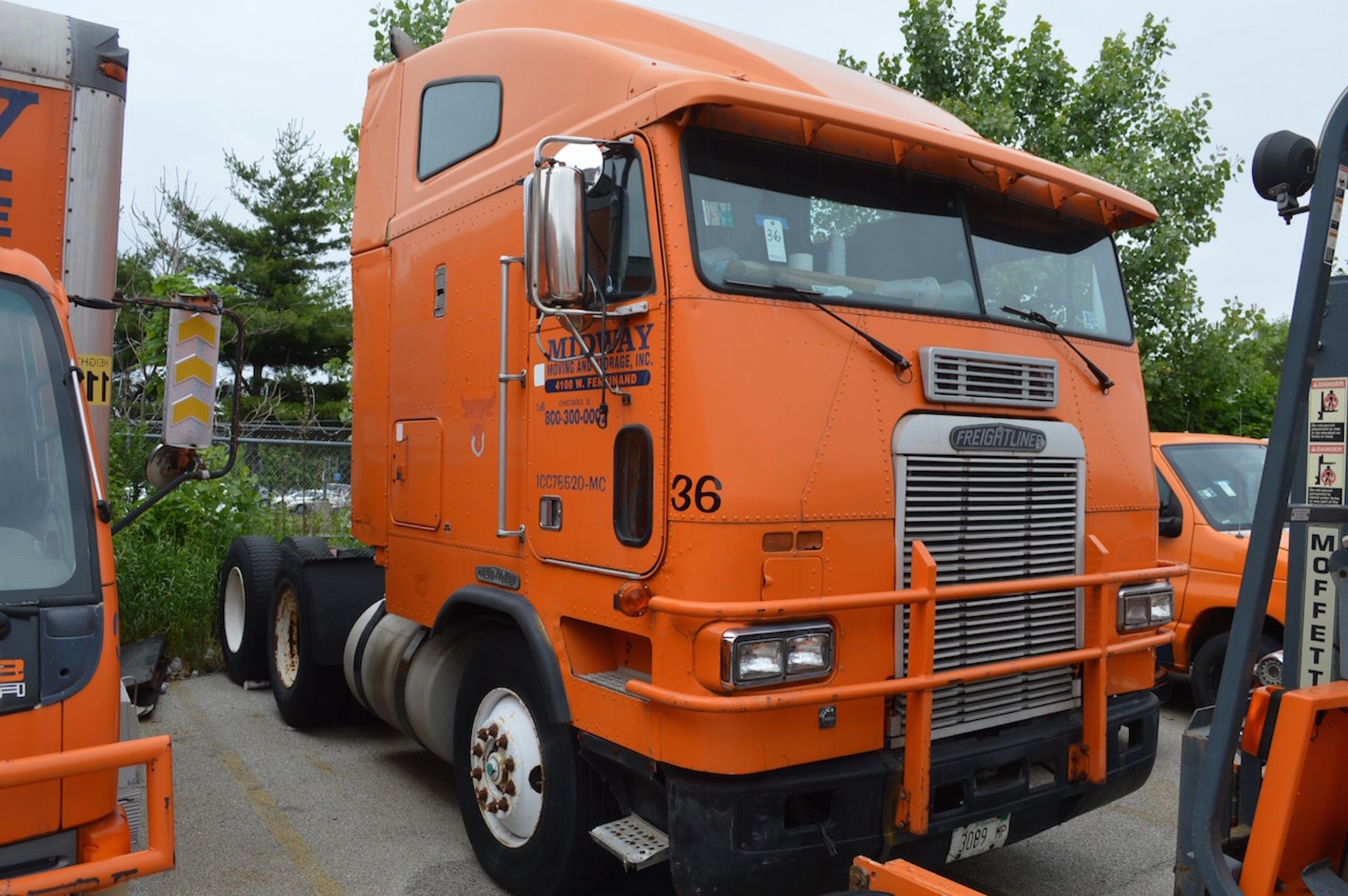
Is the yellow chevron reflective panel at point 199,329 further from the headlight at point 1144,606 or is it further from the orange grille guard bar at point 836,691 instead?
the headlight at point 1144,606

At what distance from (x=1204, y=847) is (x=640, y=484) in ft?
6.56

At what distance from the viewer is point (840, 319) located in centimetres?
371

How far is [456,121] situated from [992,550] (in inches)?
130

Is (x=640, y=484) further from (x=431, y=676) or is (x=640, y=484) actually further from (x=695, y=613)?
(x=431, y=676)

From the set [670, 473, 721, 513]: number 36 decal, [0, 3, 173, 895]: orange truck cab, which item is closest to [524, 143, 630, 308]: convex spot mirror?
[670, 473, 721, 513]: number 36 decal

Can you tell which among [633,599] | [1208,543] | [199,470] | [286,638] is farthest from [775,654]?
[1208,543]

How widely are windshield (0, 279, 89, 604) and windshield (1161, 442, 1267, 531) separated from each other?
680 centimetres

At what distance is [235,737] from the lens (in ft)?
21.8

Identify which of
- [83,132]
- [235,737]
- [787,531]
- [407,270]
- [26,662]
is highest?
[83,132]

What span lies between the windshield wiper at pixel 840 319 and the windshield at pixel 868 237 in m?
0.01

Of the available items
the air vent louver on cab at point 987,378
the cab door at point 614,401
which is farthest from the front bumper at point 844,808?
the air vent louver on cab at point 987,378

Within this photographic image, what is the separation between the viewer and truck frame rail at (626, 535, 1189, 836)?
3330mm

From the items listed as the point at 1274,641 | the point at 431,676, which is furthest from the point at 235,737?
the point at 1274,641

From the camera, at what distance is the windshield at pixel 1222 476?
7359 millimetres
